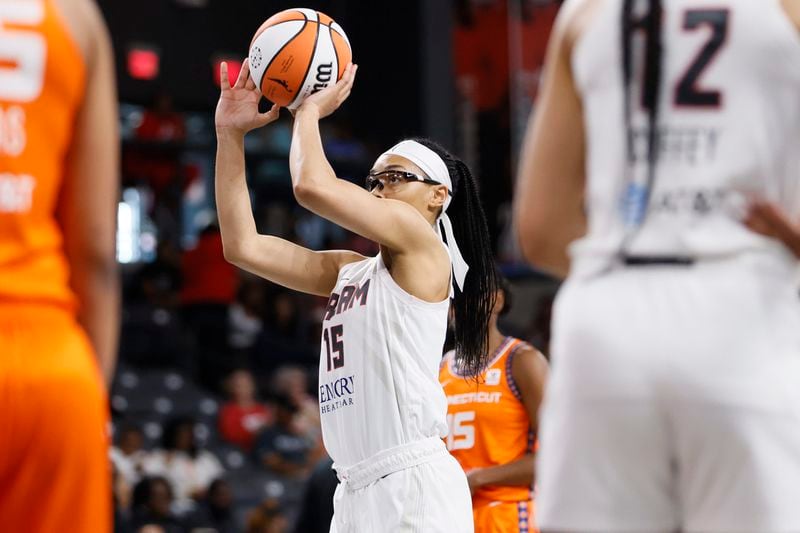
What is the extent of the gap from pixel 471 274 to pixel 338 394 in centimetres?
101

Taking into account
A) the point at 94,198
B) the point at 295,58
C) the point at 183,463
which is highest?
the point at 295,58

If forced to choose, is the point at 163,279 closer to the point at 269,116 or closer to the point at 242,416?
the point at 242,416

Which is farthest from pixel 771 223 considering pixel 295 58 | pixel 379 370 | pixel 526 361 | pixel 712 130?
pixel 526 361

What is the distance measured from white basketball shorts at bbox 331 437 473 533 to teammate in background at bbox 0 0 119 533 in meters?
1.91

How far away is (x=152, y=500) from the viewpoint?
31.2 ft

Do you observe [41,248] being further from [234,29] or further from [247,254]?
[234,29]

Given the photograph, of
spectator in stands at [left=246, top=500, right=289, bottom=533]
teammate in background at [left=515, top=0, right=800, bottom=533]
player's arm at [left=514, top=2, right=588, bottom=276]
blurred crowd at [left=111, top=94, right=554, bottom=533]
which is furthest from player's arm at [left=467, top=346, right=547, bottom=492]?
spectator in stands at [left=246, top=500, right=289, bottom=533]

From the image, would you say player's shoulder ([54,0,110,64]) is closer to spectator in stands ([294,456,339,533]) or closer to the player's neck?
the player's neck

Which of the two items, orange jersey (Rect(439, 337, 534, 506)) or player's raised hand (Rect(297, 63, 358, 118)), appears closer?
player's raised hand (Rect(297, 63, 358, 118))

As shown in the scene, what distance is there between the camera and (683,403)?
2289 millimetres

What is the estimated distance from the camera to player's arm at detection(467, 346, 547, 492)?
5312 millimetres

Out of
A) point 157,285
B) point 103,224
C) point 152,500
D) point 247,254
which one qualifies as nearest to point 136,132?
point 157,285

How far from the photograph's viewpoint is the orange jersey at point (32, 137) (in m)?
2.18

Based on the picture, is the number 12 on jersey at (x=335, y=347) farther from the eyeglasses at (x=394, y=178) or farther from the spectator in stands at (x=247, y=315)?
the spectator in stands at (x=247, y=315)
